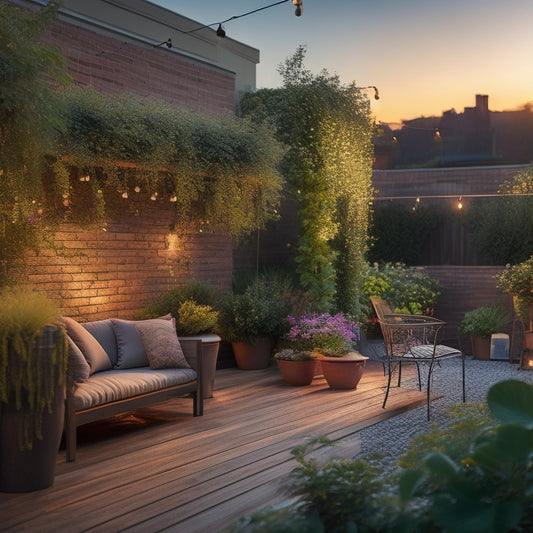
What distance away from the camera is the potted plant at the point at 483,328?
1109 centimetres

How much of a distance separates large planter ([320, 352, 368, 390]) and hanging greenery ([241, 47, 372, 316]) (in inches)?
72.1

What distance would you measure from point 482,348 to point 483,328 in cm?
33

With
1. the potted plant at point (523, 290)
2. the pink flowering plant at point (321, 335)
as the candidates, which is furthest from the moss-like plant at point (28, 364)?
the potted plant at point (523, 290)

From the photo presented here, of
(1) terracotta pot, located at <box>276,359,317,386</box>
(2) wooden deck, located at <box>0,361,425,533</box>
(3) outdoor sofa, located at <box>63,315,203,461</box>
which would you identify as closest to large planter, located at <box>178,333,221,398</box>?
(2) wooden deck, located at <box>0,361,425,533</box>

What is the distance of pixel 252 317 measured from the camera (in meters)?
8.85

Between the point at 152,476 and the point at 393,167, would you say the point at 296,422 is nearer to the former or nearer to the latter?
the point at 152,476

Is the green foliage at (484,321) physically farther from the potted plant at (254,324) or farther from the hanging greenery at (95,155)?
the hanging greenery at (95,155)

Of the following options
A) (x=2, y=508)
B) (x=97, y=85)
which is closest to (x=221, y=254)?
(x=97, y=85)

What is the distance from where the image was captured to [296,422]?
6.21 metres

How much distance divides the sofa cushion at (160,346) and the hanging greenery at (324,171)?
11.4 ft

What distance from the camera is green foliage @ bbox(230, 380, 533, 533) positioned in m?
1.17

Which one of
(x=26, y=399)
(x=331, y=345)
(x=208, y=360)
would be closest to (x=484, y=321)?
(x=331, y=345)

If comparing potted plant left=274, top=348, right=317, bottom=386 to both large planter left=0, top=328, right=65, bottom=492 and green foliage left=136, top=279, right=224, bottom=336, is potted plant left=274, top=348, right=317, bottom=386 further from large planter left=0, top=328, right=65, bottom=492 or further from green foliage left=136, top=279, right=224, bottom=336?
large planter left=0, top=328, right=65, bottom=492

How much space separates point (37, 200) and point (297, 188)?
4.24 meters
